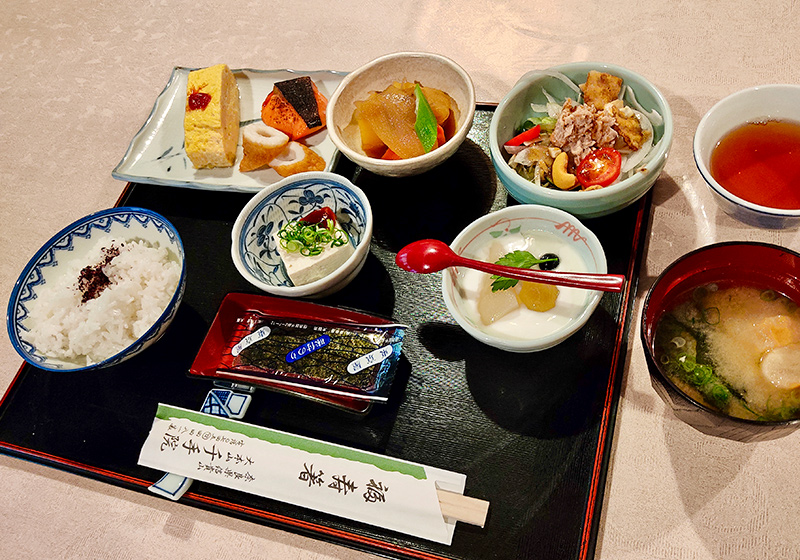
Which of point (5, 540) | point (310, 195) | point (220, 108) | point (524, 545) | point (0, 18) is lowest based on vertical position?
point (5, 540)

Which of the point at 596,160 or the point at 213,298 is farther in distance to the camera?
the point at 213,298

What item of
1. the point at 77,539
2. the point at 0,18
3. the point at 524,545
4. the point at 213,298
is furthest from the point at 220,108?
the point at 0,18

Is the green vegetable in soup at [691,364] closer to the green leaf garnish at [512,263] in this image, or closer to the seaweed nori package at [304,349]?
the green leaf garnish at [512,263]

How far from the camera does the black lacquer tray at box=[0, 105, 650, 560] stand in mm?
1194

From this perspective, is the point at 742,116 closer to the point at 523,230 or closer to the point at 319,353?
the point at 523,230

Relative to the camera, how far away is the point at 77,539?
145 cm

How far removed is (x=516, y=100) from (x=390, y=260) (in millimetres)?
569

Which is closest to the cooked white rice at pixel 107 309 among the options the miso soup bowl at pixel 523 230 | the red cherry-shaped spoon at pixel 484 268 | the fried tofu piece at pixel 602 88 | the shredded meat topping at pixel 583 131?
the red cherry-shaped spoon at pixel 484 268

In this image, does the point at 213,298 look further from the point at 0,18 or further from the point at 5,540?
the point at 0,18

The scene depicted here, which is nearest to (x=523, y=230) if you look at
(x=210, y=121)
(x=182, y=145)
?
(x=210, y=121)

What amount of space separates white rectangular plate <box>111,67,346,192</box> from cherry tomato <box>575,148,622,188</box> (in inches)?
28.9

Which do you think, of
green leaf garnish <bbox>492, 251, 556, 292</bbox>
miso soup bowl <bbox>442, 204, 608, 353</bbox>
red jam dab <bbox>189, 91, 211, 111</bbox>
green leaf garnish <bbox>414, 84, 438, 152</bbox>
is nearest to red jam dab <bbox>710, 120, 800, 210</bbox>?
miso soup bowl <bbox>442, 204, 608, 353</bbox>

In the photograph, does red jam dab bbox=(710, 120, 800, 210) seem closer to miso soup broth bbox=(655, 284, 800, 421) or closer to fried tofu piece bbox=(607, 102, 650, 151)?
fried tofu piece bbox=(607, 102, 650, 151)

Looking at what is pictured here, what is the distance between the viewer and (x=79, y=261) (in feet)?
5.41
